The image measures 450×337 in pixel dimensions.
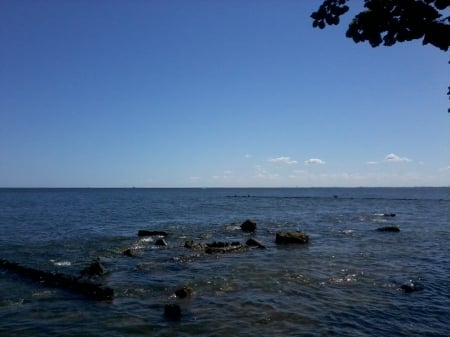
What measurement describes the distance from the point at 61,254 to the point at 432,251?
30.9m

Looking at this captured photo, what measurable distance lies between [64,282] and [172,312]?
8143 mm

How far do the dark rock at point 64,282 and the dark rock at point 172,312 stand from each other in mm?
3899

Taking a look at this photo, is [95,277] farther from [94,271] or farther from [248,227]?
[248,227]

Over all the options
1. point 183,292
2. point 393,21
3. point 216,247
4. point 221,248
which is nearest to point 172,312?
point 183,292

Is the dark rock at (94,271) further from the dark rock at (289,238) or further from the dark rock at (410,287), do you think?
the dark rock at (289,238)

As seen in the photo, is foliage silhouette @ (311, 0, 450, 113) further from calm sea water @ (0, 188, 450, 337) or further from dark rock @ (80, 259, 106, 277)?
dark rock @ (80, 259, 106, 277)

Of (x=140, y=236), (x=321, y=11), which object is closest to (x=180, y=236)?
(x=140, y=236)

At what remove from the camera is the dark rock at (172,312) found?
55.1 ft

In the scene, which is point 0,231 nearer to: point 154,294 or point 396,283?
point 154,294

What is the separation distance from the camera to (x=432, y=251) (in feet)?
112

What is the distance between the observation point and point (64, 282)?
21938mm

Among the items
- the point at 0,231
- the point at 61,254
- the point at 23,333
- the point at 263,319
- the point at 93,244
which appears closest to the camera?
the point at 23,333

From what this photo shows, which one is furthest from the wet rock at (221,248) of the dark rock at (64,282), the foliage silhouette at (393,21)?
the foliage silhouette at (393,21)

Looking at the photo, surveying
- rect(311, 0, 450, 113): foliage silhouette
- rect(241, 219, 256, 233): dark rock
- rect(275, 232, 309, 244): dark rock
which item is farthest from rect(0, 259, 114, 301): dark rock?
rect(241, 219, 256, 233): dark rock
